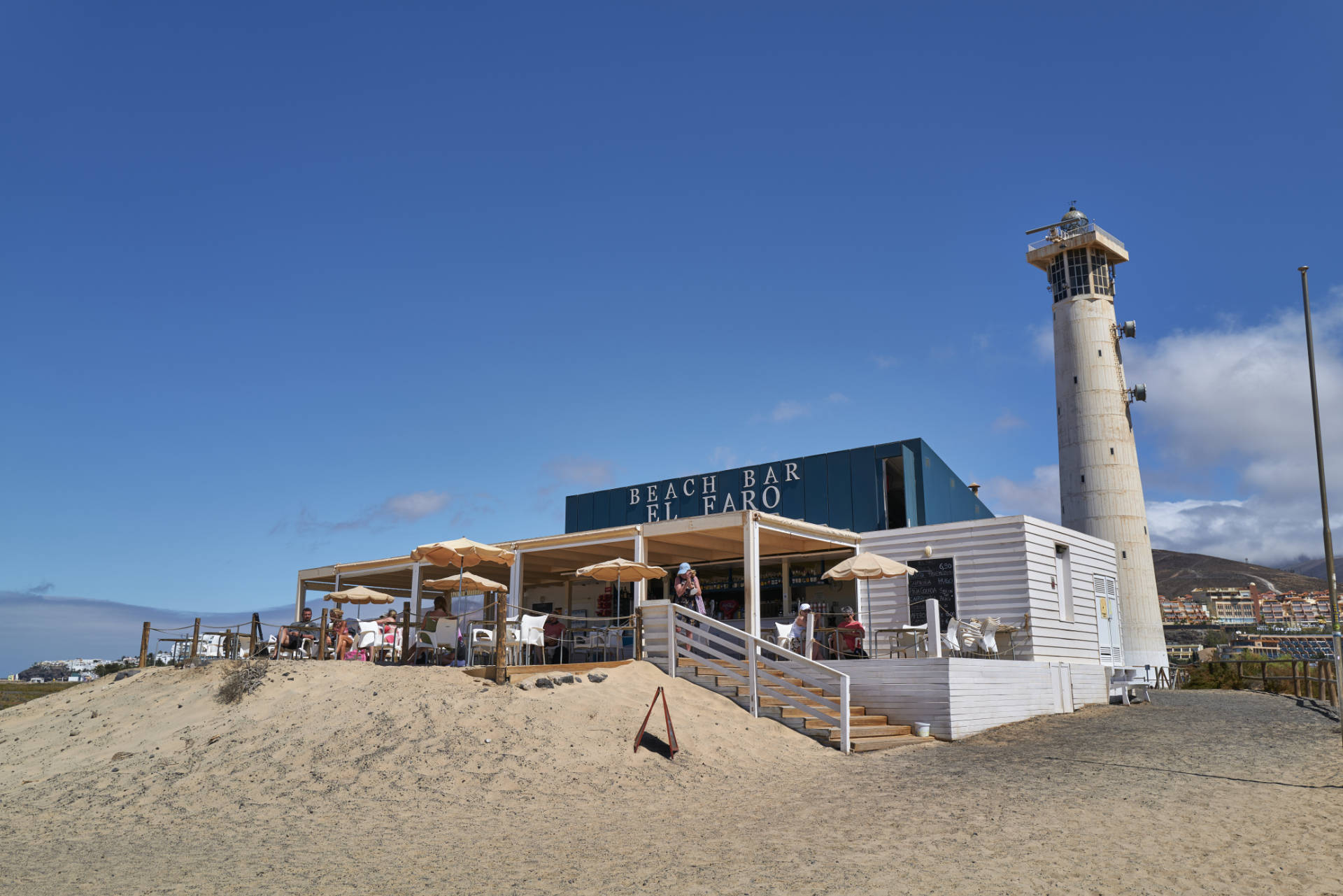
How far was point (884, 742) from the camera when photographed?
38.2 ft

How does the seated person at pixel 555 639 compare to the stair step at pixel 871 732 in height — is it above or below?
above

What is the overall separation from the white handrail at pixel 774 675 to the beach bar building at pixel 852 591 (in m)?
0.03

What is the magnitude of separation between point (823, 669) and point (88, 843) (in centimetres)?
818

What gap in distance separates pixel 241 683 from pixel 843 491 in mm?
12957

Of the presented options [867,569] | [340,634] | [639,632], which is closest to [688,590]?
[639,632]

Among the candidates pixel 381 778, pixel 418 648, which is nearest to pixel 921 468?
pixel 418 648

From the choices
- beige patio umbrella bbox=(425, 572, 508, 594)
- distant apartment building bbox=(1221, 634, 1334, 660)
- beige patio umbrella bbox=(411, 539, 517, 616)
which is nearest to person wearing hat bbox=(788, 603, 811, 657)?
beige patio umbrella bbox=(411, 539, 517, 616)

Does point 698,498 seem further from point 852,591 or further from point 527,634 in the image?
point 527,634

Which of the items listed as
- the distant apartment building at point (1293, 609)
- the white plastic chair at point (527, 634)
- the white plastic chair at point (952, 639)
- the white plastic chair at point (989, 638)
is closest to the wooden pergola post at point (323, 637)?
the white plastic chair at point (527, 634)

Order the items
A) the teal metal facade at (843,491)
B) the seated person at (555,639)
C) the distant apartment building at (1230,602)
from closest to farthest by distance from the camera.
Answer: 1. the seated person at (555,639)
2. the teal metal facade at (843,491)
3. the distant apartment building at (1230,602)

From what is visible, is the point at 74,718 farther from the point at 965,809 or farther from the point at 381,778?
the point at 965,809

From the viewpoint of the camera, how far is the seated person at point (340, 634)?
16.0m

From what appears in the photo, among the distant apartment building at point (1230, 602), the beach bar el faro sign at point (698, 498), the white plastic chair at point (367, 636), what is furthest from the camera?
the distant apartment building at point (1230, 602)

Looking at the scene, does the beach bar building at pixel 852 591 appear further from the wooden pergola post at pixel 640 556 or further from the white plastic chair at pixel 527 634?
the white plastic chair at pixel 527 634
